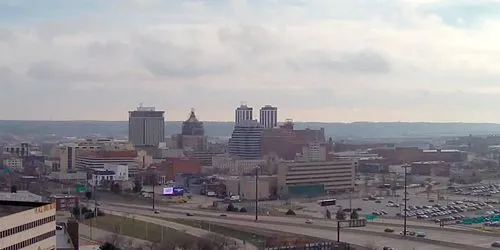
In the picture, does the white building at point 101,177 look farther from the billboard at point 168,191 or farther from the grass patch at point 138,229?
the grass patch at point 138,229

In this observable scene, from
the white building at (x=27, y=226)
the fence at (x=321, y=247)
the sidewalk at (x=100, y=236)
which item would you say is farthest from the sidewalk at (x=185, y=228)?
the white building at (x=27, y=226)

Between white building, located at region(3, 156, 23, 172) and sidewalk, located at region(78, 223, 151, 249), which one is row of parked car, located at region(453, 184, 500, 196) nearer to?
sidewalk, located at region(78, 223, 151, 249)

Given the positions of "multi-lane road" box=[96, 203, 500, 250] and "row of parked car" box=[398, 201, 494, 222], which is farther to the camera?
"row of parked car" box=[398, 201, 494, 222]

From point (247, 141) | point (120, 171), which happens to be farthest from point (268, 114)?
point (120, 171)

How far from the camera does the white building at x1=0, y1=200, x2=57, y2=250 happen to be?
627 inches

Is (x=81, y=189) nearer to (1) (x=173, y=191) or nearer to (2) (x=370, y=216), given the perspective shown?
(1) (x=173, y=191)

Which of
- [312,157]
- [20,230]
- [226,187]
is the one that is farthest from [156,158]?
[20,230]

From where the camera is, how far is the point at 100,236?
1033 inches

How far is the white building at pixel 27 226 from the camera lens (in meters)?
15.9

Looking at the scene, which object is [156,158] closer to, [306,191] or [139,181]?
[139,181]

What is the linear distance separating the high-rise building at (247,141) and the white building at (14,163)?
18120 mm

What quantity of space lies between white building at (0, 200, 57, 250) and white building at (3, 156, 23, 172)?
44.2 metres

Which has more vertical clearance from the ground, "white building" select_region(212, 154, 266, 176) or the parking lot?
"white building" select_region(212, 154, 266, 176)

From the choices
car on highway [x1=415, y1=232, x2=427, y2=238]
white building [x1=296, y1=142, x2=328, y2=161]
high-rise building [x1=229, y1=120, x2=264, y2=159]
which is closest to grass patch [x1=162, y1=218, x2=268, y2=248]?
car on highway [x1=415, y1=232, x2=427, y2=238]
